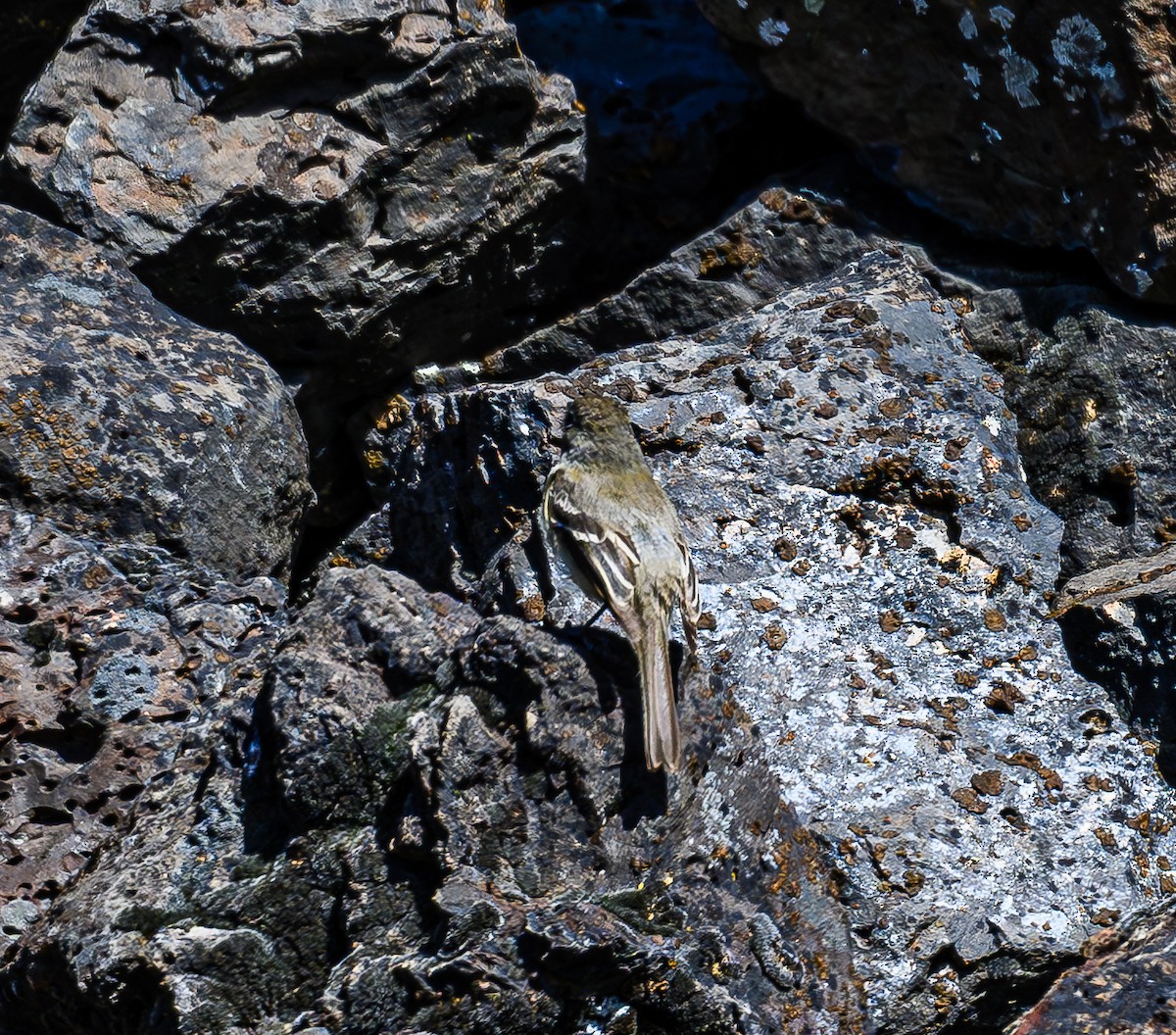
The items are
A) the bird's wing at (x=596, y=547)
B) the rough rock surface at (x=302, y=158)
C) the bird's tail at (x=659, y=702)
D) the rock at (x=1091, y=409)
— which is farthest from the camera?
the rough rock surface at (x=302, y=158)

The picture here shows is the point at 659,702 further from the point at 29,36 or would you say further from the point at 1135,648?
the point at 29,36

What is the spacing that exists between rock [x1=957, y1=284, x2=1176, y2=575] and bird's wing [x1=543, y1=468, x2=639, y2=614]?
6.96ft

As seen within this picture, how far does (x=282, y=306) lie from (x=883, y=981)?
391cm

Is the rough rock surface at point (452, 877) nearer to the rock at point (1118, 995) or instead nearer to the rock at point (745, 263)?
the rock at point (1118, 995)

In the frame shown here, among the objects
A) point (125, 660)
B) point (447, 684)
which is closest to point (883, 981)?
point (447, 684)

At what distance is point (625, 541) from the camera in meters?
4.66

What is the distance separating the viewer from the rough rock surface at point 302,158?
6.20 m

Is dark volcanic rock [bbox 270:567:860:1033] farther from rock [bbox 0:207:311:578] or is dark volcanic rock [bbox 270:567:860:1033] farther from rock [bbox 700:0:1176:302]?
rock [bbox 700:0:1176:302]

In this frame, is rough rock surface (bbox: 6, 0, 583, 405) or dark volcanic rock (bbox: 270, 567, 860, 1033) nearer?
dark volcanic rock (bbox: 270, 567, 860, 1033)

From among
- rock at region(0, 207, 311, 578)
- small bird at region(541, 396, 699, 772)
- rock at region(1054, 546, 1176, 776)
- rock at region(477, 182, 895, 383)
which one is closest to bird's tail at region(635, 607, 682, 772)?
small bird at region(541, 396, 699, 772)

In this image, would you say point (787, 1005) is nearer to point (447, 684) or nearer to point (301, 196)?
point (447, 684)

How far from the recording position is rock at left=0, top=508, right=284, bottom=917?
15.5 feet

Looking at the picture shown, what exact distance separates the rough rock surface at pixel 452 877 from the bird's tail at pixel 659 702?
11 centimetres

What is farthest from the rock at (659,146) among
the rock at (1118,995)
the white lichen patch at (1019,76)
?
the rock at (1118,995)
